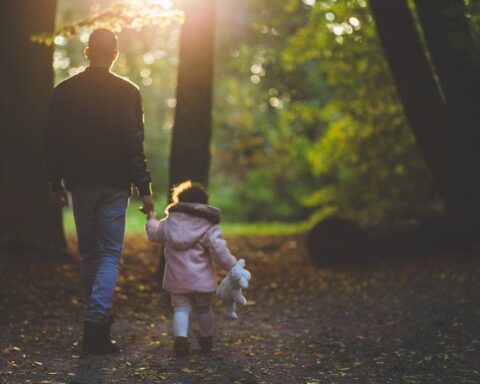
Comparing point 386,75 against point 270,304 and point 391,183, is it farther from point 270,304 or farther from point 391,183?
point 270,304

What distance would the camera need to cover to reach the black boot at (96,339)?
558 cm

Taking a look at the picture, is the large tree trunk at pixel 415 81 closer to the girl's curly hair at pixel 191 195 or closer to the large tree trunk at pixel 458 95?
the large tree trunk at pixel 458 95

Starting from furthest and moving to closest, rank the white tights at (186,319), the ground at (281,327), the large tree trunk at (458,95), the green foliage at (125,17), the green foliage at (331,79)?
the green foliage at (331,79)
the large tree trunk at (458,95)
the green foliage at (125,17)
the white tights at (186,319)
the ground at (281,327)

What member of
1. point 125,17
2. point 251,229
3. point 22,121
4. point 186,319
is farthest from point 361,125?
point 186,319

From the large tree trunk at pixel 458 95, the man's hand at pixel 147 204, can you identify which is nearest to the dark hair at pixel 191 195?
the man's hand at pixel 147 204

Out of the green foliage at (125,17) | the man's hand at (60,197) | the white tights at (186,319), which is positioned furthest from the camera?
the green foliage at (125,17)

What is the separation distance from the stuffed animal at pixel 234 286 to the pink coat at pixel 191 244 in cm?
7

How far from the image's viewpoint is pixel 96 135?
5.76 metres

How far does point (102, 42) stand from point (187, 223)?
146 cm

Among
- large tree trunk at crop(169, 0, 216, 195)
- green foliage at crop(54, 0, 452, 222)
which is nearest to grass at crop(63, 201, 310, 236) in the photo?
green foliage at crop(54, 0, 452, 222)

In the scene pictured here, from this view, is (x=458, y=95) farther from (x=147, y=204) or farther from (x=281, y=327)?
(x=147, y=204)

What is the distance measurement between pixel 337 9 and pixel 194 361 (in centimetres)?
803

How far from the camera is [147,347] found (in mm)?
6066

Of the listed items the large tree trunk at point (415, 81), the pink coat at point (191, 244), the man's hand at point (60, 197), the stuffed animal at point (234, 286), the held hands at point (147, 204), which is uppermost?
the large tree trunk at point (415, 81)
